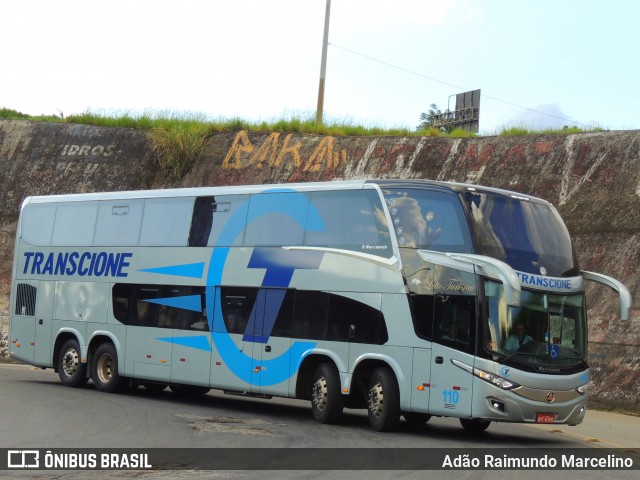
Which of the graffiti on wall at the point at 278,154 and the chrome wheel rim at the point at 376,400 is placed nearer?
the chrome wheel rim at the point at 376,400

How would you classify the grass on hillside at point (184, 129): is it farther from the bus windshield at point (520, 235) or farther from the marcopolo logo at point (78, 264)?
the bus windshield at point (520, 235)

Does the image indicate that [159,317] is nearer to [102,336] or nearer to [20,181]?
[102,336]

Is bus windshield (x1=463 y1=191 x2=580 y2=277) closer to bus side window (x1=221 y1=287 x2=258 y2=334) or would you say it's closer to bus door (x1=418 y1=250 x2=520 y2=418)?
bus door (x1=418 y1=250 x2=520 y2=418)

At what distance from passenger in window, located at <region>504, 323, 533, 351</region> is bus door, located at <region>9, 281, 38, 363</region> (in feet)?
42.5

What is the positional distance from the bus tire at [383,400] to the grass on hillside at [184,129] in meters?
18.7

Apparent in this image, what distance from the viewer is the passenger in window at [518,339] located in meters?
15.9

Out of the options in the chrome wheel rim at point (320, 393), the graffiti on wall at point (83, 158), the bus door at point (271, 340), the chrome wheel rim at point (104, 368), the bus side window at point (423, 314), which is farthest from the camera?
the graffiti on wall at point (83, 158)

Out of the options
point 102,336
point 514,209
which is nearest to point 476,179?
point 102,336

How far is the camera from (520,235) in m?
16.6

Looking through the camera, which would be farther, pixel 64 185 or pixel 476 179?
pixel 64 185

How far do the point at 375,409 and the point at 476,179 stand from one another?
15.4 m

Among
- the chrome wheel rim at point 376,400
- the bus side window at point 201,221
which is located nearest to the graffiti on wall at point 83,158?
Answer: the bus side window at point 201,221

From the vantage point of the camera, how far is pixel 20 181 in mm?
41938

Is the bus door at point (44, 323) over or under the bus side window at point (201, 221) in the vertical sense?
under
